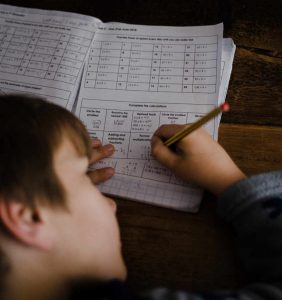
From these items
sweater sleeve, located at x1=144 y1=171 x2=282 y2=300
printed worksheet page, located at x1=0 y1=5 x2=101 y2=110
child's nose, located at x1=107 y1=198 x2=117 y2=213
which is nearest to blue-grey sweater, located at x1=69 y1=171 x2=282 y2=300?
sweater sleeve, located at x1=144 y1=171 x2=282 y2=300

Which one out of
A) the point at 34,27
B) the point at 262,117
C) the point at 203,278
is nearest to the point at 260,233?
the point at 203,278

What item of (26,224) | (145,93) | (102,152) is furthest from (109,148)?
(26,224)

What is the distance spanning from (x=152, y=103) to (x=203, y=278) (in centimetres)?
27

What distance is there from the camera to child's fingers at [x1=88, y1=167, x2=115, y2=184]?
1.95 feet

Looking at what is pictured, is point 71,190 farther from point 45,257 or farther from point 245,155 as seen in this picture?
point 245,155

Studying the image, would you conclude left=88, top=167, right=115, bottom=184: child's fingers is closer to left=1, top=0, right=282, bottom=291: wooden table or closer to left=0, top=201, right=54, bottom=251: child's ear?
left=1, top=0, right=282, bottom=291: wooden table

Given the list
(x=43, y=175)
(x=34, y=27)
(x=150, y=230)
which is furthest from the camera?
(x=34, y=27)

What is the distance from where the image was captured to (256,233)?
0.51m

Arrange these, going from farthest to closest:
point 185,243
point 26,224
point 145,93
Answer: point 145,93 → point 185,243 → point 26,224

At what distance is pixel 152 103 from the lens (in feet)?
2.15

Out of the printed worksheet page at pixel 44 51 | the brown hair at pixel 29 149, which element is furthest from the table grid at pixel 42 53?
the brown hair at pixel 29 149

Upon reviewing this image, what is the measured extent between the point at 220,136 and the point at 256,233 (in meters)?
0.16

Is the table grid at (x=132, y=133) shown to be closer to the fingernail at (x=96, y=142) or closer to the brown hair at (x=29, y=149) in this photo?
the fingernail at (x=96, y=142)

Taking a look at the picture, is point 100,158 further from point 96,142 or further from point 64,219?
point 64,219
